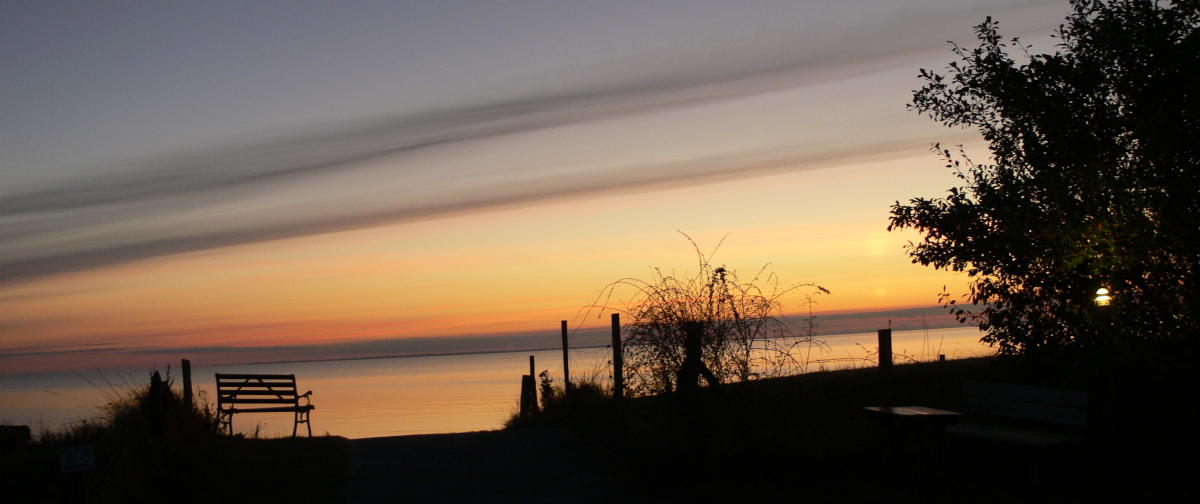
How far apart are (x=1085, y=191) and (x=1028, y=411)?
1999mm

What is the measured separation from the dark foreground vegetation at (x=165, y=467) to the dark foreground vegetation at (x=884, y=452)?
3.07m

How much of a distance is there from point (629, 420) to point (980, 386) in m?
3.65

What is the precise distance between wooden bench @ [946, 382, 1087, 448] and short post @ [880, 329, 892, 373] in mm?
2359

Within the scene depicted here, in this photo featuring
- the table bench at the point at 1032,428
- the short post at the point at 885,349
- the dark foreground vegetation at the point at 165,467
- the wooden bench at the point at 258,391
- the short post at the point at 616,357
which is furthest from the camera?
the wooden bench at the point at 258,391

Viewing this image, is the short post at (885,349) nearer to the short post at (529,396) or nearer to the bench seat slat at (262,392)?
the short post at (529,396)

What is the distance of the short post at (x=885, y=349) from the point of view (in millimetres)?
11185

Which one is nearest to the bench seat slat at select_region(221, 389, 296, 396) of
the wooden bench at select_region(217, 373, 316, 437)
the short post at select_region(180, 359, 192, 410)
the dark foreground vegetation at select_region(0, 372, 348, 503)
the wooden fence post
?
the wooden bench at select_region(217, 373, 316, 437)

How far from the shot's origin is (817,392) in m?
11.4

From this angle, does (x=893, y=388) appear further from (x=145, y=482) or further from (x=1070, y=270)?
(x=145, y=482)

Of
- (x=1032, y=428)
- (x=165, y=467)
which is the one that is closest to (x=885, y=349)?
(x=1032, y=428)

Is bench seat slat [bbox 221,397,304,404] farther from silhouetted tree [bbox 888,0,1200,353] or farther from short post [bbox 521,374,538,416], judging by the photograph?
silhouetted tree [bbox 888,0,1200,353]

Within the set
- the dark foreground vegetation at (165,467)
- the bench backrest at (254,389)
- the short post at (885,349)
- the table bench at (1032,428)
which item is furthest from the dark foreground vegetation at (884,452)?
the bench backrest at (254,389)

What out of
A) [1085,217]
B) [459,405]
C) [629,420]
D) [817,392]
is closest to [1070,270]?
[1085,217]

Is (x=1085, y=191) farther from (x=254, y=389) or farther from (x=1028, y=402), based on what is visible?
(x=254, y=389)
